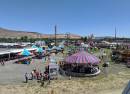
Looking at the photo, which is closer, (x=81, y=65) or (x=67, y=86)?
(x=67, y=86)

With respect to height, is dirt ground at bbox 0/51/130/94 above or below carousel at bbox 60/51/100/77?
below

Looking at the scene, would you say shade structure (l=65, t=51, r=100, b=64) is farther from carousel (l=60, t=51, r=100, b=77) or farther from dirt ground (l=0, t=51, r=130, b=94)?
dirt ground (l=0, t=51, r=130, b=94)

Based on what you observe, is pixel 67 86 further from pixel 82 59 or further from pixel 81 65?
pixel 82 59

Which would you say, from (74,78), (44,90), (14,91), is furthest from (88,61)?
(14,91)

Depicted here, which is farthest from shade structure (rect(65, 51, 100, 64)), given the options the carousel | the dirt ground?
the dirt ground

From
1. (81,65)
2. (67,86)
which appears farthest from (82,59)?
(67,86)

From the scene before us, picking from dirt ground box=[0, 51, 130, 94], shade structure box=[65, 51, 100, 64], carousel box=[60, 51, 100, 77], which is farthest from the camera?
shade structure box=[65, 51, 100, 64]

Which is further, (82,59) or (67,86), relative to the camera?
(82,59)

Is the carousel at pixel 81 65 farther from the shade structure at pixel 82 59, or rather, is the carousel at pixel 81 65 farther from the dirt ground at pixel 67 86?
the dirt ground at pixel 67 86

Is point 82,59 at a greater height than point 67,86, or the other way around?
point 82,59

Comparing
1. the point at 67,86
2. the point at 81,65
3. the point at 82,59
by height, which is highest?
the point at 82,59

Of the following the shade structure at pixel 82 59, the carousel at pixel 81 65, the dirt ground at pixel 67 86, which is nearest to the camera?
the dirt ground at pixel 67 86

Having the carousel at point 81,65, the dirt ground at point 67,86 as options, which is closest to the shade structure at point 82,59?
the carousel at point 81,65

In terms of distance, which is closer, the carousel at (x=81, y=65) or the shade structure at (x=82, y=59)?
the carousel at (x=81, y=65)
